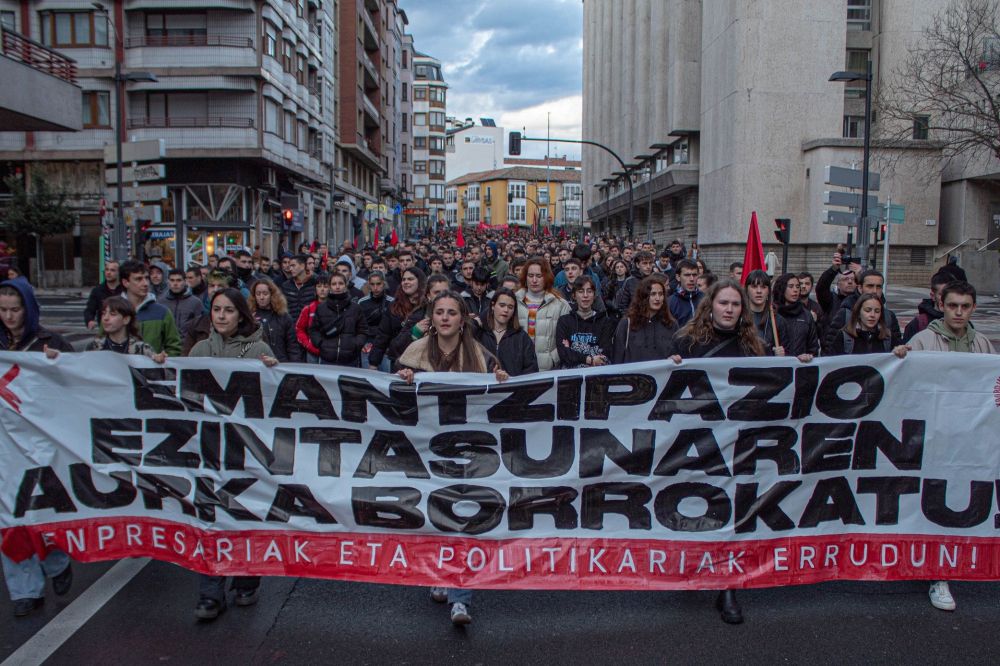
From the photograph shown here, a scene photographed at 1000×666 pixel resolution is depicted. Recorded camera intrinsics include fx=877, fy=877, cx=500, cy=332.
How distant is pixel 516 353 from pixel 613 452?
179 centimetres

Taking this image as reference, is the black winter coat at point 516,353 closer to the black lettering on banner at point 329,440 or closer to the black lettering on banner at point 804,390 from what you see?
the black lettering on banner at point 329,440

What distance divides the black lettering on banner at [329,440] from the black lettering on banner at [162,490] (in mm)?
672

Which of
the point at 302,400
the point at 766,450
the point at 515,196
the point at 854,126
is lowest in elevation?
the point at 766,450

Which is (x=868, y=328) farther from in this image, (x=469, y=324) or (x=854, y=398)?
(x=469, y=324)

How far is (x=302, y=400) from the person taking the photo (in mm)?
4805

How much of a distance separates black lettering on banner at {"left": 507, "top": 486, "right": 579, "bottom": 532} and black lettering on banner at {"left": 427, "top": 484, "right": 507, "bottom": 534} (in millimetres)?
68

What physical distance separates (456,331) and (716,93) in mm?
33606

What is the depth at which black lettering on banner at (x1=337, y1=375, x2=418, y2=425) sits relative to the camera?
4754mm

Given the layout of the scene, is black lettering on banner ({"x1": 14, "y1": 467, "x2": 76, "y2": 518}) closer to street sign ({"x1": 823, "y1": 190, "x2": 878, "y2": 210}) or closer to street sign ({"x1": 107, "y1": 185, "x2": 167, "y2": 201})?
street sign ({"x1": 107, "y1": 185, "x2": 167, "y2": 201})

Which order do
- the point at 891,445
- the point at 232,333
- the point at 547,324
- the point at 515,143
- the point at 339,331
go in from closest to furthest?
the point at 891,445, the point at 232,333, the point at 547,324, the point at 339,331, the point at 515,143

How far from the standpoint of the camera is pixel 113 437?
4.84m

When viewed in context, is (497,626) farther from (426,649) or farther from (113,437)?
(113,437)

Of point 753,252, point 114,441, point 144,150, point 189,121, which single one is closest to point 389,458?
point 114,441

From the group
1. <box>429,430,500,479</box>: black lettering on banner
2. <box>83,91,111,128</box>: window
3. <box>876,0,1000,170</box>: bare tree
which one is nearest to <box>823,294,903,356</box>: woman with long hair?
<box>429,430,500,479</box>: black lettering on banner
